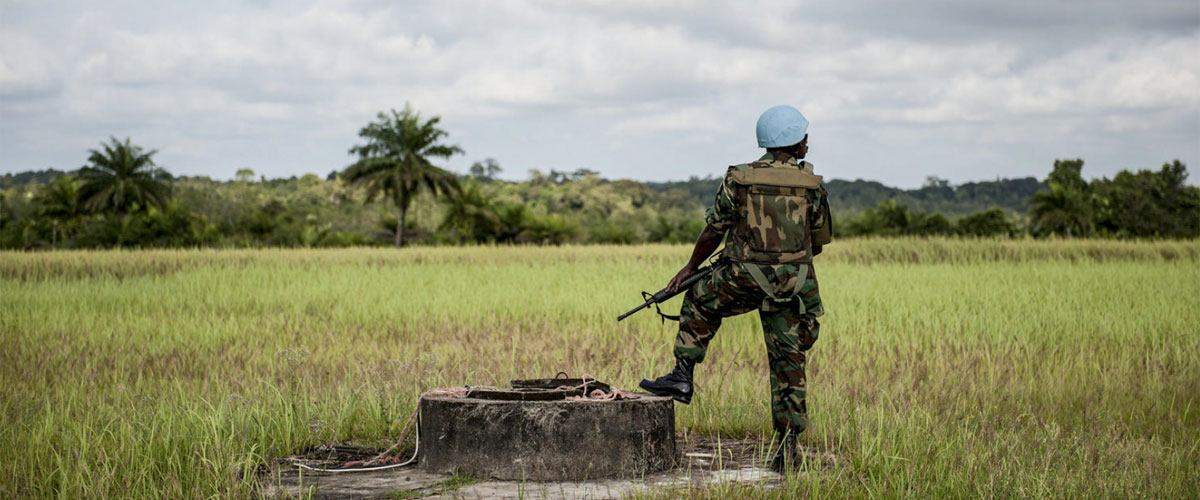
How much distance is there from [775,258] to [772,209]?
224 mm

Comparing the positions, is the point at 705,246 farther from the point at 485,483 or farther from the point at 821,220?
the point at 485,483

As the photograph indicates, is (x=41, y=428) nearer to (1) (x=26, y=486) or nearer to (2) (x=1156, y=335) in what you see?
(1) (x=26, y=486)

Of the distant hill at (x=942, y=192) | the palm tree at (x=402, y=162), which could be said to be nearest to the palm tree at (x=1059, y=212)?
the palm tree at (x=402, y=162)

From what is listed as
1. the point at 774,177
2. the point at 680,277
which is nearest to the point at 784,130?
the point at 774,177

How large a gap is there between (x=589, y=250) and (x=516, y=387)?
1819cm

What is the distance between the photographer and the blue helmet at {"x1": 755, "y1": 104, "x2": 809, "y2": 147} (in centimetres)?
456

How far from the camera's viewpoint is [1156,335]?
9.12 metres

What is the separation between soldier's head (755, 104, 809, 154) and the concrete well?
1352mm

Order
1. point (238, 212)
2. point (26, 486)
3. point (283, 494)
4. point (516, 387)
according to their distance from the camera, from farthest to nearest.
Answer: point (238, 212)
point (516, 387)
point (26, 486)
point (283, 494)

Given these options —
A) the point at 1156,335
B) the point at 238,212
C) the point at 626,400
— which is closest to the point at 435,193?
the point at 238,212

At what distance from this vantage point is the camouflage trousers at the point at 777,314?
4.51 m

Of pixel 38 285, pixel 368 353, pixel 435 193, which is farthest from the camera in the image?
pixel 435 193

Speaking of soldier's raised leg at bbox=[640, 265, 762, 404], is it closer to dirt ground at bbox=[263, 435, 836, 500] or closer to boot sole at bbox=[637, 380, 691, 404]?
boot sole at bbox=[637, 380, 691, 404]

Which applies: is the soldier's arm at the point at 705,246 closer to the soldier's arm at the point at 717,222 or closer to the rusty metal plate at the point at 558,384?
the soldier's arm at the point at 717,222
